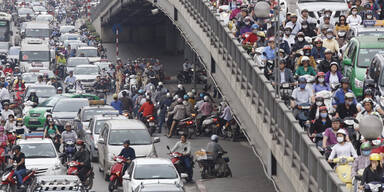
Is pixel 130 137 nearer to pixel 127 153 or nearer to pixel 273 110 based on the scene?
pixel 127 153

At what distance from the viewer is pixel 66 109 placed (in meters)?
→ 42.3

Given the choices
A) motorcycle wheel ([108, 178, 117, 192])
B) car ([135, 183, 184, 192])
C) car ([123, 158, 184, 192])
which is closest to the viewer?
car ([135, 183, 184, 192])

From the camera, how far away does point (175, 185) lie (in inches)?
1037

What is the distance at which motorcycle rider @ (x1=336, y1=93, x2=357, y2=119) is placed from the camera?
79.4 ft

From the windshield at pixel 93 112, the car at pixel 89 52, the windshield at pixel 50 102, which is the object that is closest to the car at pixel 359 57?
the windshield at pixel 93 112

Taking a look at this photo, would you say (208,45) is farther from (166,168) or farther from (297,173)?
(297,173)

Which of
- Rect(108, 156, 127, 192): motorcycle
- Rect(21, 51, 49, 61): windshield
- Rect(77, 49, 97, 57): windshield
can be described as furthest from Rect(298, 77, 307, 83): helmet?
Rect(77, 49, 97, 57): windshield

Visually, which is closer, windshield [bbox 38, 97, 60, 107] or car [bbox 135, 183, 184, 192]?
car [bbox 135, 183, 184, 192]

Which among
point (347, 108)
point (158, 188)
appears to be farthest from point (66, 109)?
point (347, 108)

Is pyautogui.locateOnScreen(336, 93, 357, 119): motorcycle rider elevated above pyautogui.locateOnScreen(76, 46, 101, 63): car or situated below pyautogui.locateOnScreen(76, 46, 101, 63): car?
above

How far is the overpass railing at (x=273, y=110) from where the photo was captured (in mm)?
20500

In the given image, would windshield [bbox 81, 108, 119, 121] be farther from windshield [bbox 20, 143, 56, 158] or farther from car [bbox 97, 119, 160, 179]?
windshield [bbox 20, 143, 56, 158]

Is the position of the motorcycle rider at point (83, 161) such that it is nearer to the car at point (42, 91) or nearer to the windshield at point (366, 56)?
the windshield at point (366, 56)

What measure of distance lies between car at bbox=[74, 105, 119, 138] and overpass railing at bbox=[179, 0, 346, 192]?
4.55 metres
